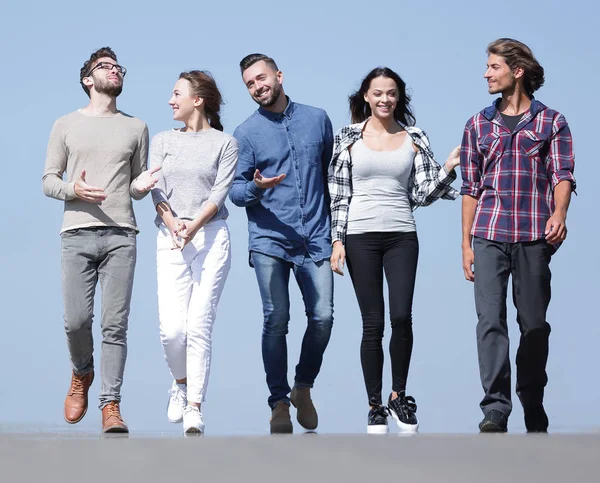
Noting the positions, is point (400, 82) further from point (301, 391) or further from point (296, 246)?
point (301, 391)

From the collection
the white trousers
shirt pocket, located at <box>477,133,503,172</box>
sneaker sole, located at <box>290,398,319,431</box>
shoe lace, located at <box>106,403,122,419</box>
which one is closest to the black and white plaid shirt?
shirt pocket, located at <box>477,133,503,172</box>

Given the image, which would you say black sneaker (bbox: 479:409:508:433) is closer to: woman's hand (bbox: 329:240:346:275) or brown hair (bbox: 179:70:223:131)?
woman's hand (bbox: 329:240:346:275)

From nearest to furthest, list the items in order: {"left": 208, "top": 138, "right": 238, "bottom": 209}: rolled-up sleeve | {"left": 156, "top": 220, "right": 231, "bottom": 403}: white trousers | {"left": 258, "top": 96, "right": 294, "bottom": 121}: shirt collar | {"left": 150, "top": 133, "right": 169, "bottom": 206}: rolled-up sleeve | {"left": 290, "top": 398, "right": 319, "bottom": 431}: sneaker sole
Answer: {"left": 156, "top": 220, "right": 231, "bottom": 403}: white trousers → {"left": 208, "top": 138, "right": 238, "bottom": 209}: rolled-up sleeve → {"left": 150, "top": 133, "right": 169, "bottom": 206}: rolled-up sleeve → {"left": 290, "top": 398, "right": 319, "bottom": 431}: sneaker sole → {"left": 258, "top": 96, "right": 294, "bottom": 121}: shirt collar

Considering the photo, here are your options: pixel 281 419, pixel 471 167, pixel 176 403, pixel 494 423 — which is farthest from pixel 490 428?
pixel 176 403

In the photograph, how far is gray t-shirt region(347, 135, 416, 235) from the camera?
6602 mm

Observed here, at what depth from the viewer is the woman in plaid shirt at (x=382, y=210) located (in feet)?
21.2

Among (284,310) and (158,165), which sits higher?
(158,165)

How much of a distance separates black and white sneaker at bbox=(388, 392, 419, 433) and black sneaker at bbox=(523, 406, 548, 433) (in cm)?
73

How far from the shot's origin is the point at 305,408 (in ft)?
23.1

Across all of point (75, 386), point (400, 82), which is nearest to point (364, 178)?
point (400, 82)

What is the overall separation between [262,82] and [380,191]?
1.21 m

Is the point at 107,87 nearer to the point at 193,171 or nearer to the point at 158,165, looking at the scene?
the point at 158,165

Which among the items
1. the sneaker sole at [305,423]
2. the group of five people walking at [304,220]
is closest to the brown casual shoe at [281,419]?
the group of five people walking at [304,220]

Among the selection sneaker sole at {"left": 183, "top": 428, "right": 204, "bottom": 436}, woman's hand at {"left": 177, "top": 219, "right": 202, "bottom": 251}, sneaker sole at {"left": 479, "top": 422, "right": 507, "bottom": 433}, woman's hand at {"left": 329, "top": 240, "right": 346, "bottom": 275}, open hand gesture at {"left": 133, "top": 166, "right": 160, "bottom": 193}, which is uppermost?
open hand gesture at {"left": 133, "top": 166, "right": 160, "bottom": 193}
